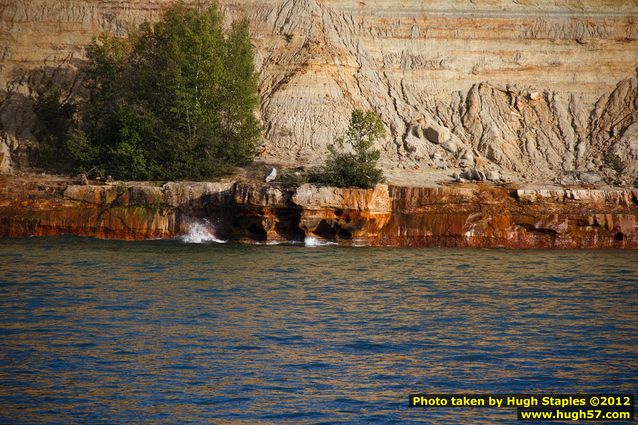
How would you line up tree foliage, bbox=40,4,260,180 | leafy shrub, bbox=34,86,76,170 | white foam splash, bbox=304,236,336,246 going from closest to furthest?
1. white foam splash, bbox=304,236,336,246
2. tree foliage, bbox=40,4,260,180
3. leafy shrub, bbox=34,86,76,170

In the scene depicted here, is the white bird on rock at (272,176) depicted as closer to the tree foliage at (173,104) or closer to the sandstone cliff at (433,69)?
the tree foliage at (173,104)

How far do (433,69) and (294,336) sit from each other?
38.0m

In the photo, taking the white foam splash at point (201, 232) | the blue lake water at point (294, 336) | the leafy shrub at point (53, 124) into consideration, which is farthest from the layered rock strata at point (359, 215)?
the leafy shrub at point (53, 124)

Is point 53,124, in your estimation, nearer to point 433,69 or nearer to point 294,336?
Answer: point 433,69

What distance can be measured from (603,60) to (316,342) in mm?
42160

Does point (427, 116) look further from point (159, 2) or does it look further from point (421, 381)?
point (421, 381)

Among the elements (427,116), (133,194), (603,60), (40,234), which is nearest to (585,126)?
(603,60)

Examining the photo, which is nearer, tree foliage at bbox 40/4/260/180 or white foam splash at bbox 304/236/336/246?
white foam splash at bbox 304/236/336/246

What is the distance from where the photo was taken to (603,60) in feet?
184

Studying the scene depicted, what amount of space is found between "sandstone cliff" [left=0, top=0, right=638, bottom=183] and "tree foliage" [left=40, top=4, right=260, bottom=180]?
4.26m

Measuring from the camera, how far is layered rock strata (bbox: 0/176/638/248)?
40.0 m

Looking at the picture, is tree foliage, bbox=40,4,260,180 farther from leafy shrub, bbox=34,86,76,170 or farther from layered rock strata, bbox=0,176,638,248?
layered rock strata, bbox=0,176,638,248

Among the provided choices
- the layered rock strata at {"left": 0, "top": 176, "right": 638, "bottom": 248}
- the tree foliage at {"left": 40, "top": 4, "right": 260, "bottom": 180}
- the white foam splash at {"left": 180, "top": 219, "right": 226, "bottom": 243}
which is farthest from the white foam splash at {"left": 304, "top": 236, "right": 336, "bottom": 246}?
the tree foliage at {"left": 40, "top": 4, "right": 260, "bottom": 180}

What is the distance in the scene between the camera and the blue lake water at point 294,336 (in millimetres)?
15859
